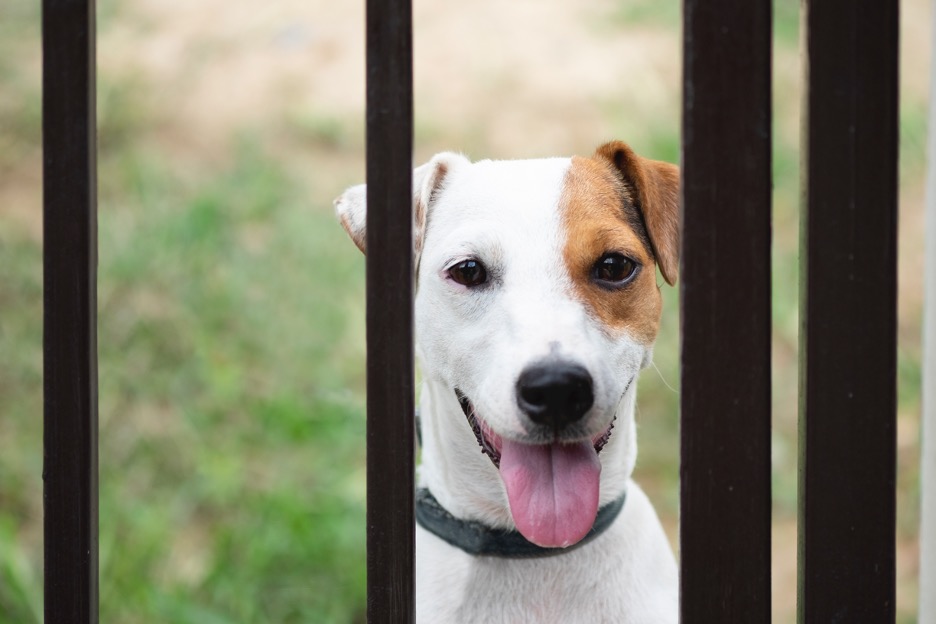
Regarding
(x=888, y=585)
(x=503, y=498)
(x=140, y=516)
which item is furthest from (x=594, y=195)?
(x=140, y=516)

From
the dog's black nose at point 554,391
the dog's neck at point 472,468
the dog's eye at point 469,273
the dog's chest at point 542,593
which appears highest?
the dog's eye at point 469,273

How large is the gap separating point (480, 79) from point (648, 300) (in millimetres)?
4769

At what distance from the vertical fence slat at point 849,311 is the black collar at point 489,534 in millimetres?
646

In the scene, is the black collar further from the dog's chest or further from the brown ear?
the brown ear

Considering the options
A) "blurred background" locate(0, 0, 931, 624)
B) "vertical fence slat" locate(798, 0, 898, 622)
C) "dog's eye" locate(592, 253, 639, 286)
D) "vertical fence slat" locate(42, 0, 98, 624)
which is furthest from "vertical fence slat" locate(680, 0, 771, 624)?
"blurred background" locate(0, 0, 931, 624)

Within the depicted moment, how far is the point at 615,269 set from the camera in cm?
210

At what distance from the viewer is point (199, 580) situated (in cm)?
364

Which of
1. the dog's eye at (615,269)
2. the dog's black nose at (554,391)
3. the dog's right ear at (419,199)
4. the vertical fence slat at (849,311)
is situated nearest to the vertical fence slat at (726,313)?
the vertical fence slat at (849,311)

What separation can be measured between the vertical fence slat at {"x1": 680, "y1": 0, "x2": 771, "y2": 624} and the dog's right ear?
1.03 meters

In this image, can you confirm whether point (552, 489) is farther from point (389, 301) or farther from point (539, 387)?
point (389, 301)

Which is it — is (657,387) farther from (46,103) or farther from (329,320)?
(46,103)

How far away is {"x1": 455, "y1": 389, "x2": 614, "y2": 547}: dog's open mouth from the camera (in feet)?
5.92

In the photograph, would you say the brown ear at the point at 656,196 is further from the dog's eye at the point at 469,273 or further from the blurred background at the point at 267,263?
the blurred background at the point at 267,263

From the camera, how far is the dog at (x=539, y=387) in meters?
1.81
